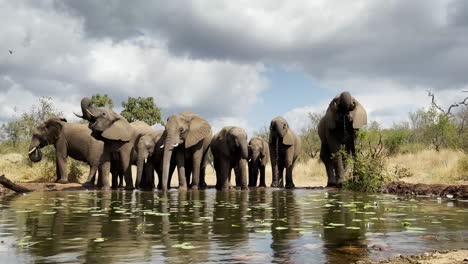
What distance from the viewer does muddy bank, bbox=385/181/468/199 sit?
13711 mm

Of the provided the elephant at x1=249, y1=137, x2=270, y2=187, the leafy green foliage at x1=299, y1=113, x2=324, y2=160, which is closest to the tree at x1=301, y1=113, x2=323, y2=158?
the leafy green foliage at x1=299, y1=113, x2=324, y2=160

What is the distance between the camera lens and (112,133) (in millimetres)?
19734

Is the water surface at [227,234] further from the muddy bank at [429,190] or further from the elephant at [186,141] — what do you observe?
the elephant at [186,141]

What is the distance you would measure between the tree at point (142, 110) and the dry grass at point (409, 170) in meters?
18.4

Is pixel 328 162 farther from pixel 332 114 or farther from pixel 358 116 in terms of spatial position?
pixel 358 116

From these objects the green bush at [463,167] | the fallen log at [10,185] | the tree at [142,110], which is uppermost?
the tree at [142,110]

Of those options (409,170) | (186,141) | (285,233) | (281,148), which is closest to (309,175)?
(409,170)

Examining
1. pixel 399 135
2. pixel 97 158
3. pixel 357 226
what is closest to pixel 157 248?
pixel 357 226

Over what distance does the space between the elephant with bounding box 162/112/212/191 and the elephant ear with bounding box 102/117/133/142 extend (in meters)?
1.69

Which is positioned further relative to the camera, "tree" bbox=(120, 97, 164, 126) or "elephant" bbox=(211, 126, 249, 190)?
"tree" bbox=(120, 97, 164, 126)

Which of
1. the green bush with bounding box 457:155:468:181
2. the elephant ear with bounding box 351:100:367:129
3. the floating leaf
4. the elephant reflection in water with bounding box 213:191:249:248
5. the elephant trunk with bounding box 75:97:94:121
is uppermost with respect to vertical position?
the elephant trunk with bounding box 75:97:94:121

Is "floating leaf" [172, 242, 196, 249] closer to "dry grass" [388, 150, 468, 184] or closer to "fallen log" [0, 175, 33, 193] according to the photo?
"fallen log" [0, 175, 33, 193]

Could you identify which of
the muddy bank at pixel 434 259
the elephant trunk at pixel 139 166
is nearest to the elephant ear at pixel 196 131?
the elephant trunk at pixel 139 166

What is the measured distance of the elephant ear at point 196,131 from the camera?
66.0ft
